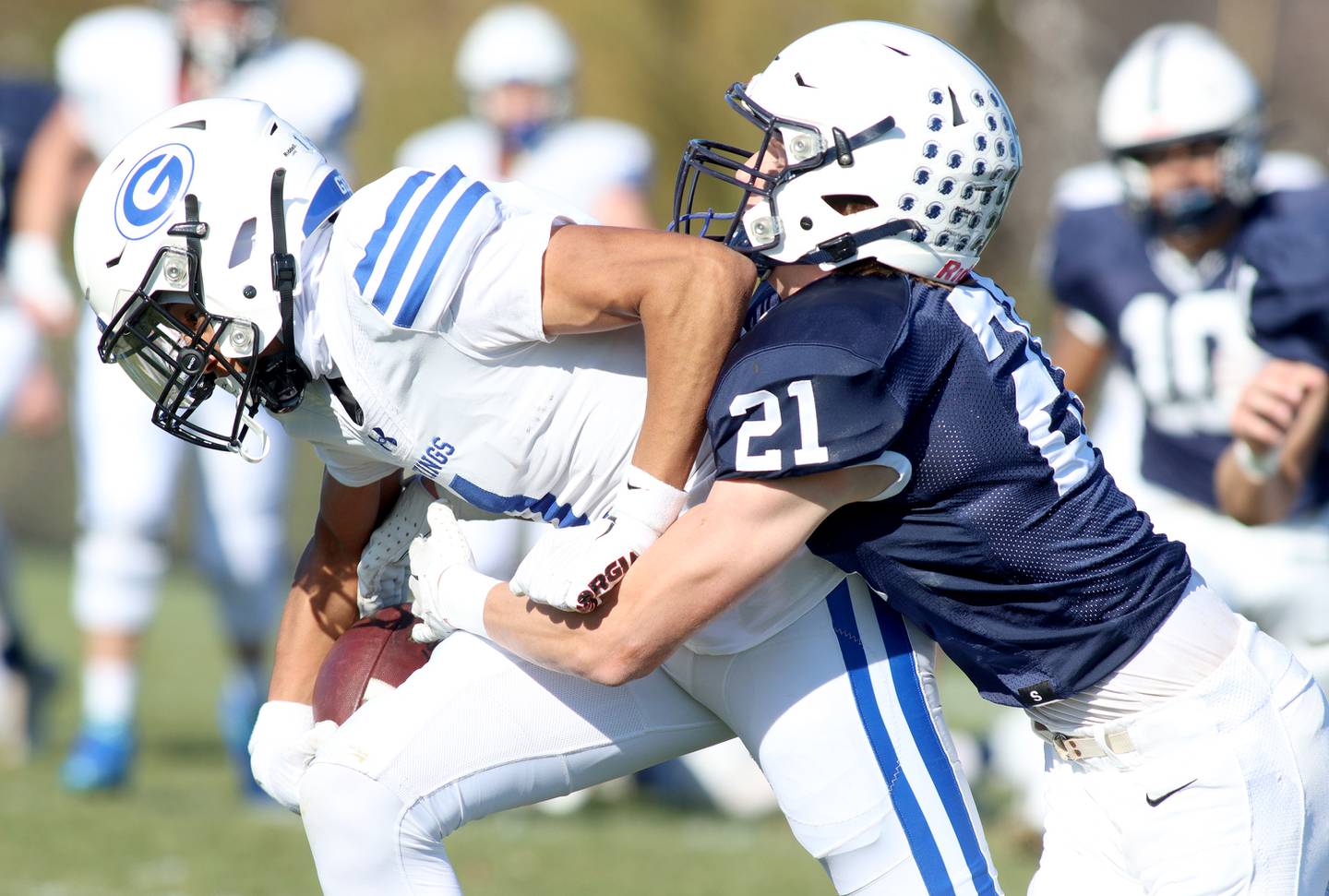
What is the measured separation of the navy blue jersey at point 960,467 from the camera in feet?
7.04

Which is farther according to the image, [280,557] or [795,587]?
[280,557]

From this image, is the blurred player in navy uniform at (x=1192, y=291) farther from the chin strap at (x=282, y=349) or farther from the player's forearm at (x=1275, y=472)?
the chin strap at (x=282, y=349)

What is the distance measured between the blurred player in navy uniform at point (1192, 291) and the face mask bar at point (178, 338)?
2.45m

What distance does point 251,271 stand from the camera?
2.36 metres

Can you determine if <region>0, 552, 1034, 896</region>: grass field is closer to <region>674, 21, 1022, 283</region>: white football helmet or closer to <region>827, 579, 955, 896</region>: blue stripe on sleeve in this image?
<region>827, 579, 955, 896</region>: blue stripe on sleeve

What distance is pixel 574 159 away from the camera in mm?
5637

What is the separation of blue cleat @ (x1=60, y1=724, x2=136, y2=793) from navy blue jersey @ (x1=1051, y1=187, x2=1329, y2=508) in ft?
9.46

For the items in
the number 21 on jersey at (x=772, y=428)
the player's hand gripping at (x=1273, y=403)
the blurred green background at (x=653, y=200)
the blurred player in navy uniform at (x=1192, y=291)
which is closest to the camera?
the number 21 on jersey at (x=772, y=428)

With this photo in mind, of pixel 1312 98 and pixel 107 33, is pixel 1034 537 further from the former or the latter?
pixel 1312 98

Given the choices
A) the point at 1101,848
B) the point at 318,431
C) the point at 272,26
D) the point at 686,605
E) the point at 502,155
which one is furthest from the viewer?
the point at 502,155

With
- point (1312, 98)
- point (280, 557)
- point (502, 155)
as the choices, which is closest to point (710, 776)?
point (280, 557)

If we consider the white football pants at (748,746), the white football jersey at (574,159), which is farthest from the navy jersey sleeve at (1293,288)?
the white football jersey at (574,159)

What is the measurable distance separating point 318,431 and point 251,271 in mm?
304

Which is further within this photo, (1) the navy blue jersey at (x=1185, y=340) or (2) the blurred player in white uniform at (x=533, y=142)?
(2) the blurred player in white uniform at (x=533, y=142)
